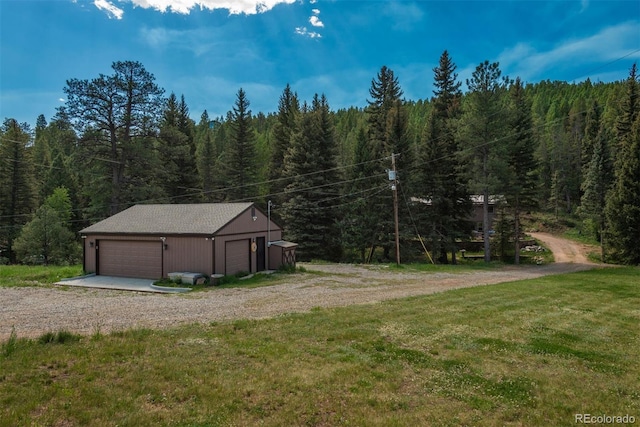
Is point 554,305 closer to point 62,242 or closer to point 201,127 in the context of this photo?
point 62,242

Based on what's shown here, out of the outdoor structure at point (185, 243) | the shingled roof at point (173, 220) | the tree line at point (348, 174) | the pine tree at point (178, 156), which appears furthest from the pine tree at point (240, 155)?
the outdoor structure at point (185, 243)

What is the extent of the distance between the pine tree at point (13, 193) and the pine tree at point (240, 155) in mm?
17430

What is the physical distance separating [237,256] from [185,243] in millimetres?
2463

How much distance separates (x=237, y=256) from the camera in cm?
1839

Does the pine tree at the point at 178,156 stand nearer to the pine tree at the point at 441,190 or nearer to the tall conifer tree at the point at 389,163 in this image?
the tall conifer tree at the point at 389,163

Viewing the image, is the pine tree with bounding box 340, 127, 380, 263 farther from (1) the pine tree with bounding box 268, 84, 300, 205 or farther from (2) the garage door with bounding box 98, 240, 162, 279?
(2) the garage door with bounding box 98, 240, 162, 279

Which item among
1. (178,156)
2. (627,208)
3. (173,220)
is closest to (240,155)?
(178,156)

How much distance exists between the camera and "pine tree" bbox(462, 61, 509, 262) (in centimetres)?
2334

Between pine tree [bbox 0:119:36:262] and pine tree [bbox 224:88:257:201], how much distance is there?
686 inches

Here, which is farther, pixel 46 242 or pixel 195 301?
pixel 46 242

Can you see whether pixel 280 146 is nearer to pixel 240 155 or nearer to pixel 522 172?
pixel 240 155

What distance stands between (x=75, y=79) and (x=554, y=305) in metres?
29.0

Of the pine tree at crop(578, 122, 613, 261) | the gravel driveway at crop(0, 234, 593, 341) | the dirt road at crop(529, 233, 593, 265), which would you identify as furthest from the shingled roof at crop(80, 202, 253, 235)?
the pine tree at crop(578, 122, 613, 261)

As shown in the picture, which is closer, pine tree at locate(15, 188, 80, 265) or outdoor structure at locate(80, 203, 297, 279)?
outdoor structure at locate(80, 203, 297, 279)
